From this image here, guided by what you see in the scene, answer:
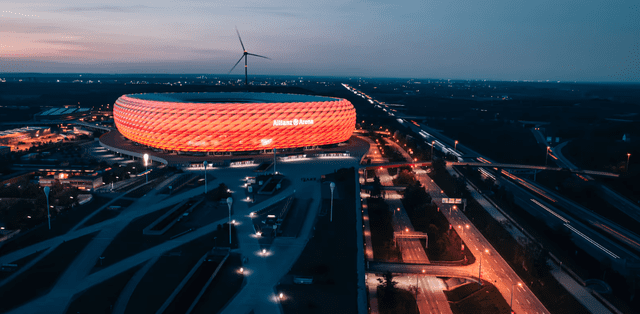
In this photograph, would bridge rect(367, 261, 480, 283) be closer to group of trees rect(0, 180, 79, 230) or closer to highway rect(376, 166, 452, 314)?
highway rect(376, 166, 452, 314)

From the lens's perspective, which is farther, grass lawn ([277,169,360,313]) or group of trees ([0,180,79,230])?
group of trees ([0,180,79,230])

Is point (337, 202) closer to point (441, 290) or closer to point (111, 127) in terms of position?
point (441, 290)

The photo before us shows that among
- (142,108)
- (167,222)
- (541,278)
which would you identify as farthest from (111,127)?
(541,278)

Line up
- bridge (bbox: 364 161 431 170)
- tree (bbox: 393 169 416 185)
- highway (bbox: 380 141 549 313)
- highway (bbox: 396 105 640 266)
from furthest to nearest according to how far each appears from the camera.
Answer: bridge (bbox: 364 161 431 170)
tree (bbox: 393 169 416 185)
highway (bbox: 396 105 640 266)
highway (bbox: 380 141 549 313)

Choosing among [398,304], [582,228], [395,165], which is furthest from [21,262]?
[582,228]

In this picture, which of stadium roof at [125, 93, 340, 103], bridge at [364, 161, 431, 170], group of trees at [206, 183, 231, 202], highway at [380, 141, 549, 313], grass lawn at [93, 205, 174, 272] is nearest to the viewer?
highway at [380, 141, 549, 313]

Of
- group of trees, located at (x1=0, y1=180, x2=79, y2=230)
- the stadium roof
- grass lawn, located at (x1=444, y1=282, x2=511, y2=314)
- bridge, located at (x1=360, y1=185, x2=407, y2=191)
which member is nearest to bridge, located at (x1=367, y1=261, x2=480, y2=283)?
grass lawn, located at (x1=444, y1=282, x2=511, y2=314)

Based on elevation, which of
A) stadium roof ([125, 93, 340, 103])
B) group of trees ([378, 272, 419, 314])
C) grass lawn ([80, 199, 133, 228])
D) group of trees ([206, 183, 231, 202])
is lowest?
group of trees ([378, 272, 419, 314])
